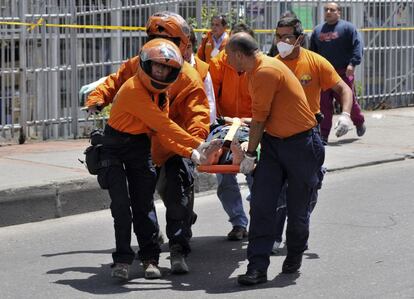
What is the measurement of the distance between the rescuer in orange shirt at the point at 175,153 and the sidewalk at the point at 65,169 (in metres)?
1.96

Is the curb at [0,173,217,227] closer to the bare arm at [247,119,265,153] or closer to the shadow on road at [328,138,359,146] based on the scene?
the bare arm at [247,119,265,153]

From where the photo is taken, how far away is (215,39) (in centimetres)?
1119

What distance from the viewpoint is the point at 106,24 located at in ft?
44.4

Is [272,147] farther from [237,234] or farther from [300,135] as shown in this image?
[237,234]

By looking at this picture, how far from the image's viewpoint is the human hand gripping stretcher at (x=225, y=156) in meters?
6.75

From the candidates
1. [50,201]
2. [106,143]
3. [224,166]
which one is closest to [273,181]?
[224,166]

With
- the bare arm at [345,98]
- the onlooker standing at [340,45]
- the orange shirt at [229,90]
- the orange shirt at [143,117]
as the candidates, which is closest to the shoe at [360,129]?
the onlooker standing at [340,45]

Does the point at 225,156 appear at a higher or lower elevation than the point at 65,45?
lower

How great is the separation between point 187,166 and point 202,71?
33.7 inches

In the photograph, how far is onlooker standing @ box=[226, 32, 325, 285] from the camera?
6.71 metres

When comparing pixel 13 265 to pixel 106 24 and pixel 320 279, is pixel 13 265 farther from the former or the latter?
pixel 106 24

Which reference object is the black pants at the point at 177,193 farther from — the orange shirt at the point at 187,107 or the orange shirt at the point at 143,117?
the orange shirt at the point at 143,117

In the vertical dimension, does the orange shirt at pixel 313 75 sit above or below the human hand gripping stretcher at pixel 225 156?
above

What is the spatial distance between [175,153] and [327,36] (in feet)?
21.4
